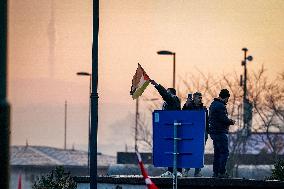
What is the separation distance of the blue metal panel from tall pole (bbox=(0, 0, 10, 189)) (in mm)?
5387

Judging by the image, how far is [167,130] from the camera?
14.5 metres

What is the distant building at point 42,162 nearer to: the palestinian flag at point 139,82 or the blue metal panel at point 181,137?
the palestinian flag at point 139,82

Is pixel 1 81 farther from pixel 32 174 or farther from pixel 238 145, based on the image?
pixel 32 174

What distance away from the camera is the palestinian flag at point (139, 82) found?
1568 cm

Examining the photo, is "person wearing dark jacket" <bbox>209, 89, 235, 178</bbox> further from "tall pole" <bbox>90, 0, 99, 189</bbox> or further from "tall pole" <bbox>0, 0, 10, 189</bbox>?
"tall pole" <bbox>0, 0, 10, 189</bbox>

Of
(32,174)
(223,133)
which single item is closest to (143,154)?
(32,174)

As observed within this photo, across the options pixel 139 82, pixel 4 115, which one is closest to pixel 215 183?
pixel 139 82

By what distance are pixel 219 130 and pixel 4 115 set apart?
9.21m

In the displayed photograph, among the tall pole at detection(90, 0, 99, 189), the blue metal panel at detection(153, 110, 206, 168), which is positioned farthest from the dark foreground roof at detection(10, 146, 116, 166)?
the blue metal panel at detection(153, 110, 206, 168)

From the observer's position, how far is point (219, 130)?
18.0 metres

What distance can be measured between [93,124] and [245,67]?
1390 inches

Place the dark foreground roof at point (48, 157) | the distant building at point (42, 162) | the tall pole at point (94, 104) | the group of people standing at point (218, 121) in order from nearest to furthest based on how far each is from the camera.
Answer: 1. the tall pole at point (94, 104)
2. the group of people standing at point (218, 121)
3. the distant building at point (42, 162)
4. the dark foreground roof at point (48, 157)

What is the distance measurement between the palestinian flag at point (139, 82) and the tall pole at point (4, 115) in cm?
653

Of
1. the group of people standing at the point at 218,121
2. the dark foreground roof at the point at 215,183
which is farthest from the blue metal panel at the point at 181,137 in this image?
the group of people standing at the point at 218,121
